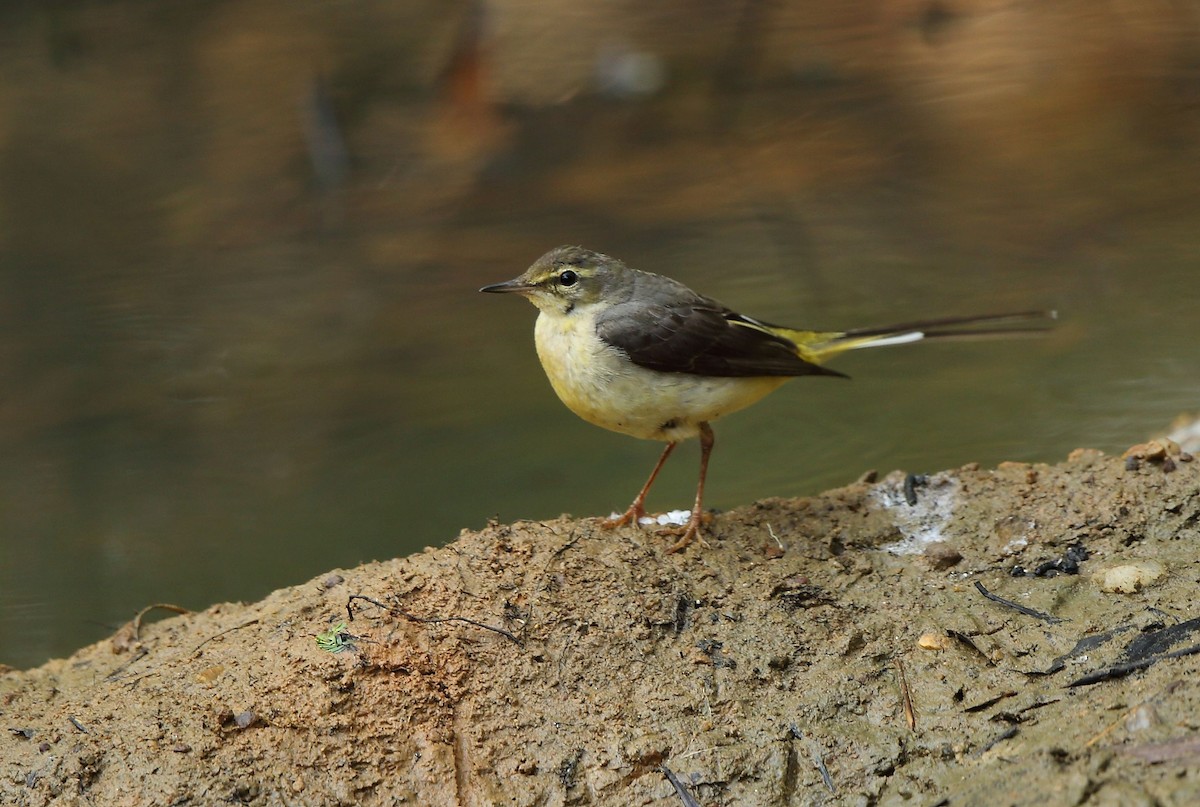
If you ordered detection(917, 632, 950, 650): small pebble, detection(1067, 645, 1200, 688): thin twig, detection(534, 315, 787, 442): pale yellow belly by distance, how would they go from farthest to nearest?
detection(534, 315, 787, 442): pale yellow belly
detection(917, 632, 950, 650): small pebble
detection(1067, 645, 1200, 688): thin twig

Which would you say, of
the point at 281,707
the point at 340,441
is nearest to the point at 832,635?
the point at 281,707

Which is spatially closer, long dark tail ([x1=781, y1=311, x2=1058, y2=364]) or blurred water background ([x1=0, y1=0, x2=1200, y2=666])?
long dark tail ([x1=781, y1=311, x2=1058, y2=364])

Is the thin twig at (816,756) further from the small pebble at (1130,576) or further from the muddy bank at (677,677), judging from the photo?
the small pebble at (1130,576)

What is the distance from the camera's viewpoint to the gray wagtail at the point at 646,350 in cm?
446

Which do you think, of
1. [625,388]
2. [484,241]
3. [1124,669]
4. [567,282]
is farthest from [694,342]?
[484,241]

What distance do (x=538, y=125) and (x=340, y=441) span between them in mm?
2425

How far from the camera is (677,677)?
342 cm

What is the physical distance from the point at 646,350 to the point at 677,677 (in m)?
1.48

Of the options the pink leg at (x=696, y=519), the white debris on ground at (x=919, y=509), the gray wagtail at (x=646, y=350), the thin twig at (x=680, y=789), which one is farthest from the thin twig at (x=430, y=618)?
the white debris on ground at (x=919, y=509)

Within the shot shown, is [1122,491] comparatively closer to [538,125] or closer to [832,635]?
[832,635]

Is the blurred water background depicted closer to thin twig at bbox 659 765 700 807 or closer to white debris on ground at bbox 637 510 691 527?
white debris on ground at bbox 637 510 691 527

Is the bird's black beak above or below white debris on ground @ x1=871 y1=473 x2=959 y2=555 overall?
above

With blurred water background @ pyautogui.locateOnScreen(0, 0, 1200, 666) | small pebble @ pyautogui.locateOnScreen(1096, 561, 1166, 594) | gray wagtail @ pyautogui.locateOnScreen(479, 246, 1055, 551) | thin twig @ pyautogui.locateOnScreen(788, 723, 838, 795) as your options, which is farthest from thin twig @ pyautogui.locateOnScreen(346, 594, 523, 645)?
blurred water background @ pyautogui.locateOnScreen(0, 0, 1200, 666)

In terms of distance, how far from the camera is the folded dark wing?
176 inches
